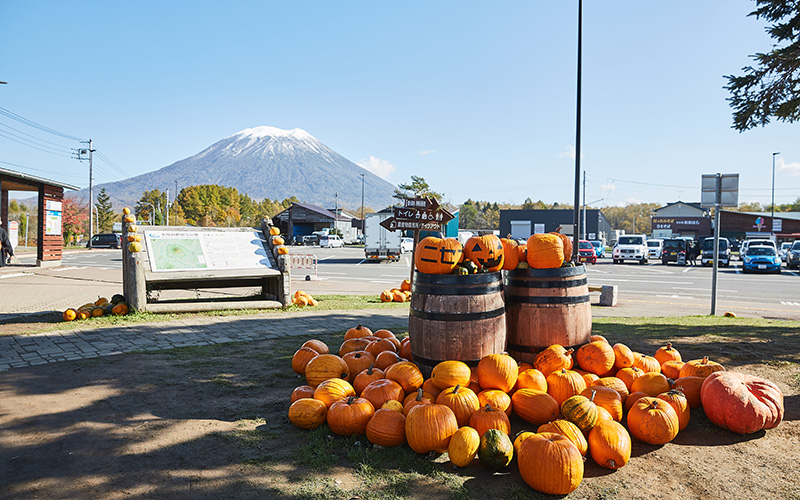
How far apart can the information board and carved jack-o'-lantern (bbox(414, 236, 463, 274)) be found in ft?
20.8

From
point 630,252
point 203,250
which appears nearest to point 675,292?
point 203,250

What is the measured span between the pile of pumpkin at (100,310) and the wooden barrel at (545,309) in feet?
24.3

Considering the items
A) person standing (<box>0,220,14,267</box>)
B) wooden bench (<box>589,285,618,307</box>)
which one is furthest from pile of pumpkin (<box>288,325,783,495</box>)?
person standing (<box>0,220,14,267</box>)

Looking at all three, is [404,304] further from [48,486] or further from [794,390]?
[48,486]

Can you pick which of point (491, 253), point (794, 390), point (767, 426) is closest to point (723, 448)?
point (767, 426)

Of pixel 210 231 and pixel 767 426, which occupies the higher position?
pixel 210 231

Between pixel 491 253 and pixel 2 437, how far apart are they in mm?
4240

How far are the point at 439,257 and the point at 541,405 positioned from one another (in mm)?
1543

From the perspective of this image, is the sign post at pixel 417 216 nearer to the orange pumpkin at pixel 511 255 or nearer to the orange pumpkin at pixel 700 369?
the orange pumpkin at pixel 511 255

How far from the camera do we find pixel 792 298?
15641 millimetres

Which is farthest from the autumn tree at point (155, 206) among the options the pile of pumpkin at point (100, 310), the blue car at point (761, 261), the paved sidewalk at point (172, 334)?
the paved sidewalk at point (172, 334)

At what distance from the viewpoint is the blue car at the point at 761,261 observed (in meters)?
27.1

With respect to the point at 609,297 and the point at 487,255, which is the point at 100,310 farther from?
the point at 609,297

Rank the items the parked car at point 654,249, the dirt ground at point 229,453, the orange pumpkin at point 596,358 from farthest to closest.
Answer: the parked car at point 654,249, the orange pumpkin at point 596,358, the dirt ground at point 229,453
